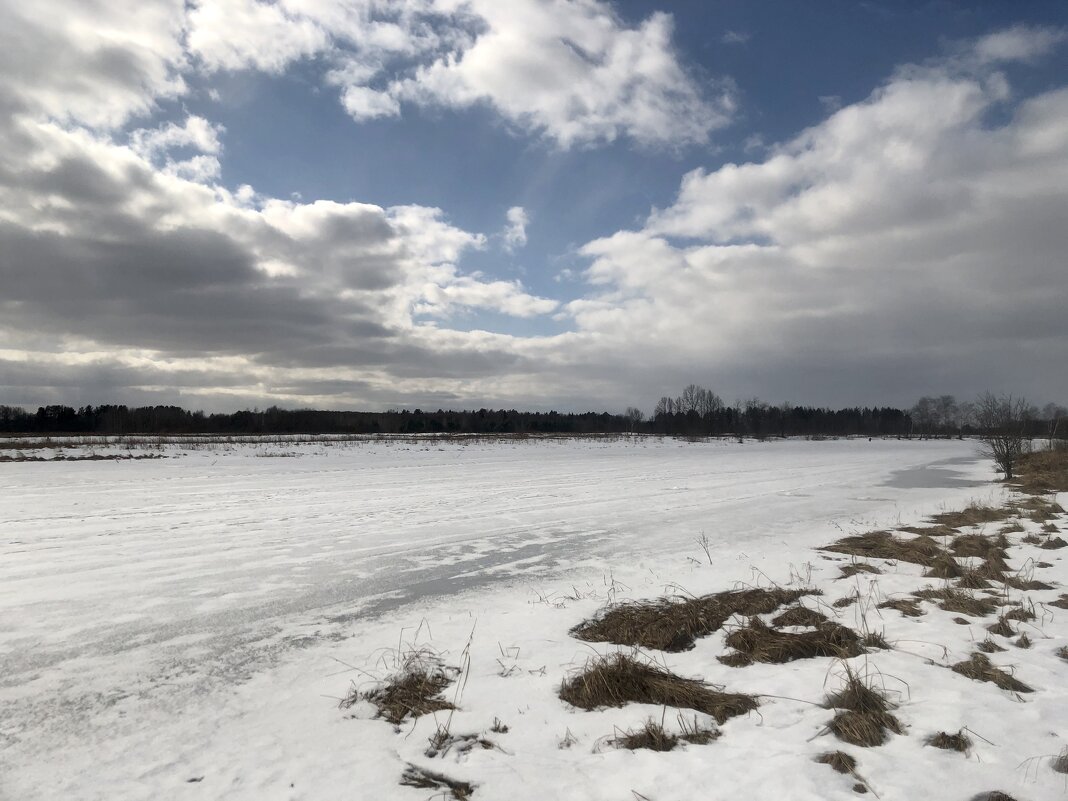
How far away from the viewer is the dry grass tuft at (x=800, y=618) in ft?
19.0

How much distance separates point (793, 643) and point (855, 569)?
3.46 meters

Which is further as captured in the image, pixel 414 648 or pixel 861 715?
pixel 414 648

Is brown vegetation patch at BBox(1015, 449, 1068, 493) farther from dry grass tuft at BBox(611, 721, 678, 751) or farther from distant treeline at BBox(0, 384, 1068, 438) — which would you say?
distant treeline at BBox(0, 384, 1068, 438)

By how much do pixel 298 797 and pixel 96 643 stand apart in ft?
11.8

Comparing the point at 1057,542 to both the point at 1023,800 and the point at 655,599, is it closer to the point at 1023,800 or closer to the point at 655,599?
the point at 655,599

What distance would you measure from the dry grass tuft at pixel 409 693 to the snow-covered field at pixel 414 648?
129 millimetres

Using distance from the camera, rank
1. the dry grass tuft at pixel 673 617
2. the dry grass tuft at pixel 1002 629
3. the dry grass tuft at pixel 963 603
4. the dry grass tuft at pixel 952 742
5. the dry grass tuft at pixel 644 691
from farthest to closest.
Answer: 1. the dry grass tuft at pixel 963 603
2. the dry grass tuft at pixel 673 617
3. the dry grass tuft at pixel 1002 629
4. the dry grass tuft at pixel 644 691
5. the dry grass tuft at pixel 952 742

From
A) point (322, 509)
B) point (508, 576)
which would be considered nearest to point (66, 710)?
point (508, 576)

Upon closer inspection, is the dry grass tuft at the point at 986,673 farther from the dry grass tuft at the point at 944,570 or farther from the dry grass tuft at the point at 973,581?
the dry grass tuft at the point at 944,570

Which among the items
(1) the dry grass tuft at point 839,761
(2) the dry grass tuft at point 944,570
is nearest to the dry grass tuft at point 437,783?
(1) the dry grass tuft at point 839,761

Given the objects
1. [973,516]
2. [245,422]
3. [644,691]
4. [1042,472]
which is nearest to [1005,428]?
[1042,472]

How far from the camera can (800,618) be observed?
591 cm

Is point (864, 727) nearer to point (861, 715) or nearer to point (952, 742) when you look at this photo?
point (861, 715)

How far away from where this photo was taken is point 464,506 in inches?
568
